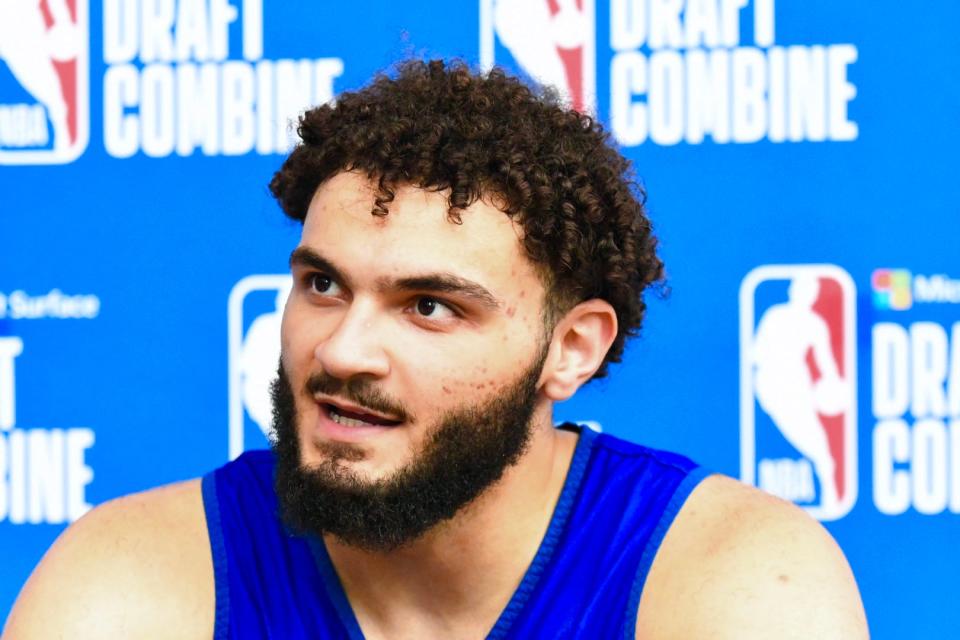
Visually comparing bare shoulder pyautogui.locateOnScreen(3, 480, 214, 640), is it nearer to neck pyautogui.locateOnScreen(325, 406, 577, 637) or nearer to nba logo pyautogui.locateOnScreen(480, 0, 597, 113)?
neck pyautogui.locateOnScreen(325, 406, 577, 637)

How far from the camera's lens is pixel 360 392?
4.65 ft

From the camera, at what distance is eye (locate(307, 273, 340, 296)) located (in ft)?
4.92

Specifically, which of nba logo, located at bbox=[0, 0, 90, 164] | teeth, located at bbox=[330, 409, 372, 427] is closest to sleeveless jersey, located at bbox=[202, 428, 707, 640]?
teeth, located at bbox=[330, 409, 372, 427]

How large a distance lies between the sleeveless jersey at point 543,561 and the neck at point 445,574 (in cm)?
3

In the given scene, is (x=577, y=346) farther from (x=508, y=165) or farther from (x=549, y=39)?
(x=549, y=39)

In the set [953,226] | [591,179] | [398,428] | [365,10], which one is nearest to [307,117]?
[591,179]

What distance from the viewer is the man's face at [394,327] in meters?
1.44

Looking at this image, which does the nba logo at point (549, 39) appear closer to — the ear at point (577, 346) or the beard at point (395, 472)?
the ear at point (577, 346)

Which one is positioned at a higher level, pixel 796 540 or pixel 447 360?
pixel 447 360

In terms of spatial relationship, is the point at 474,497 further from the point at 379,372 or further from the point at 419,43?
the point at 419,43

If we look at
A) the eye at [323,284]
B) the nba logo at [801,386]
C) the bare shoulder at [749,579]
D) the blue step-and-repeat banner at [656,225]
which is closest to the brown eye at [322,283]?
the eye at [323,284]

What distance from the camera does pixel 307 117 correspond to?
1.75 m

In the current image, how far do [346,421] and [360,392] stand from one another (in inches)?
2.2

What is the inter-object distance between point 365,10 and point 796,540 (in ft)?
4.48
